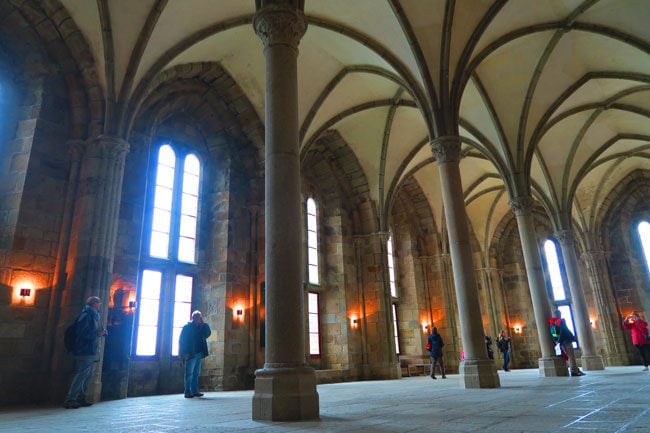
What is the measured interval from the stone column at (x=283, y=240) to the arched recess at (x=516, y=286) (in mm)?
21441

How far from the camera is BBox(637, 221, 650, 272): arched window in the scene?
2234 cm

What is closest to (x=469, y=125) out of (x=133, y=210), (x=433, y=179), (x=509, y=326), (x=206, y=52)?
(x=433, y=179)

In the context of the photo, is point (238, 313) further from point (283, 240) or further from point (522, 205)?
point (522, 205)


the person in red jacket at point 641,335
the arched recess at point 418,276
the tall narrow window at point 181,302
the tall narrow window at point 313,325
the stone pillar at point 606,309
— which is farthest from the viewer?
the stone pillar at point 606,309

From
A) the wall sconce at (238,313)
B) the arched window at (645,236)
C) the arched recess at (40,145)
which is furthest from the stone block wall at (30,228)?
the arched window at (645,236)

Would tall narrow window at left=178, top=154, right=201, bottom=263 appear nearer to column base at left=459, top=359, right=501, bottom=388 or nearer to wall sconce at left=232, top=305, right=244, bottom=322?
wall sconce at left=232, top=305, right=244, bottom=322

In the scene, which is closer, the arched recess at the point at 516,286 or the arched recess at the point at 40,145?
the arched recess at the point at 40,145

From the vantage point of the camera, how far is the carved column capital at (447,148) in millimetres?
10539

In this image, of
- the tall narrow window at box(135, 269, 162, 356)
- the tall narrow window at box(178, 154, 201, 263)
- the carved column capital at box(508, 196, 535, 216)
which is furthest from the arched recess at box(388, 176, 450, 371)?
the tall narrow window at box(135, 269, 162, 356)

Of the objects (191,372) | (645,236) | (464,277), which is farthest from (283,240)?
(645,236)

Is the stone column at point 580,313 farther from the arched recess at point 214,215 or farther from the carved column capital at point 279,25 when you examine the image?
the carved column capital at point 279,25

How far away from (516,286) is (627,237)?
6007 mm

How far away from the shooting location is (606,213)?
74.7 ft

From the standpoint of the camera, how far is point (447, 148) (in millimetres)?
10562
